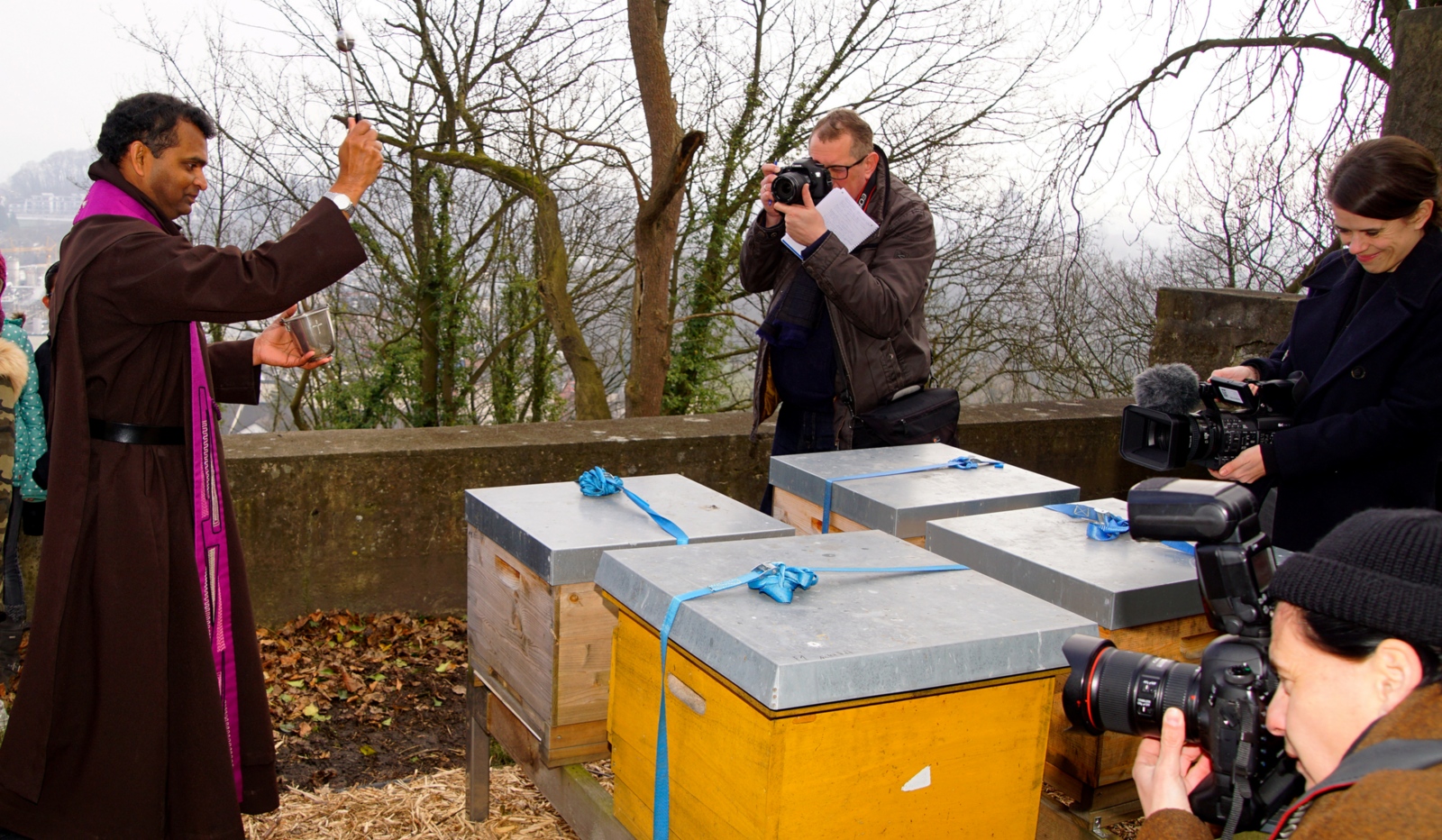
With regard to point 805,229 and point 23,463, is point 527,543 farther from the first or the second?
point 23,463

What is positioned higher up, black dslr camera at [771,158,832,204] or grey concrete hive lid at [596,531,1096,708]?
black dslr camera at [771,158,832,204]

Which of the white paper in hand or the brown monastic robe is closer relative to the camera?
the brown monastic robe

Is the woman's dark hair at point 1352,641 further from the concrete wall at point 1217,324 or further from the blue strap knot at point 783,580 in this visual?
the concrete wall at point 1217,324

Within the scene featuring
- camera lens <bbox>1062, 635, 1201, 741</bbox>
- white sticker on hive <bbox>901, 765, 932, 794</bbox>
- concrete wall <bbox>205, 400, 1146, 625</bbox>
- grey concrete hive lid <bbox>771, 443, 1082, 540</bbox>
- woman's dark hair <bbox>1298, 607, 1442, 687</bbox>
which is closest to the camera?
woman's dark hair <bbox>1298, 607, 1442, 687</bbox>

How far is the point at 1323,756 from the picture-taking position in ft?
4.25

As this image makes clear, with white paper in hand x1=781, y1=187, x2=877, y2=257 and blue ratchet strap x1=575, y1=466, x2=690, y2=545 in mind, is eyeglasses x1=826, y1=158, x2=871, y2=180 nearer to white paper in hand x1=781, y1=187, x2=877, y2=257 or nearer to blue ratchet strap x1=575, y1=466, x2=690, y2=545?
white paper in hand x1=781, y1=187, x2=877, y2=257

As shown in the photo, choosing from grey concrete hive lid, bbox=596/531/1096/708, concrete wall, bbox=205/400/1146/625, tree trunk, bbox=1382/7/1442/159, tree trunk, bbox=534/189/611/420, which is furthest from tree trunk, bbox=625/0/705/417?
grey concrete hive lid, bbox=596/531/1096/708

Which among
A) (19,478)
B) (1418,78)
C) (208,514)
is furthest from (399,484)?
(1418,78)

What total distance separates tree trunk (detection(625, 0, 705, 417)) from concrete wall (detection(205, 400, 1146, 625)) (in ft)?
7.58

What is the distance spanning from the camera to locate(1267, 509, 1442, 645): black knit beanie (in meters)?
1.19

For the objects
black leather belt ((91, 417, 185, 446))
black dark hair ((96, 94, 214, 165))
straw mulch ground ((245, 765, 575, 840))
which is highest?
black dark hair ((96, 94, 214, 165))

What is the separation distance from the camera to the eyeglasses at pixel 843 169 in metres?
3.81

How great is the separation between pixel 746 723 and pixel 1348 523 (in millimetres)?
914

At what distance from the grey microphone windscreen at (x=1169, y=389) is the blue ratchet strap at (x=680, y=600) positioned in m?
1.28
